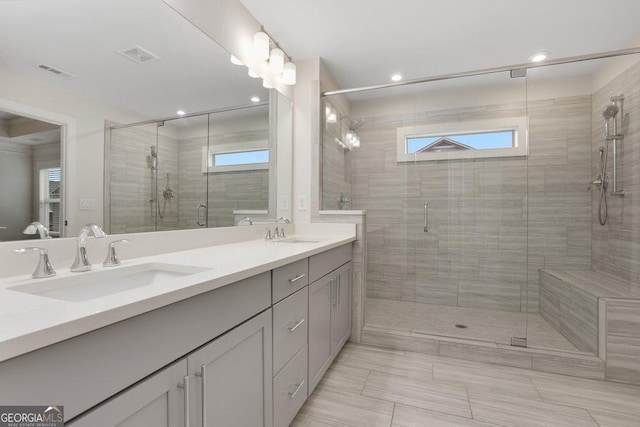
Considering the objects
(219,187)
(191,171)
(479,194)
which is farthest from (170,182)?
(479,194)

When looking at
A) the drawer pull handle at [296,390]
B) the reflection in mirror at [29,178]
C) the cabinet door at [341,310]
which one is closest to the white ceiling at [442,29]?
the reflection in mirror at [29,178]

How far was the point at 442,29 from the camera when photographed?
2.17 m

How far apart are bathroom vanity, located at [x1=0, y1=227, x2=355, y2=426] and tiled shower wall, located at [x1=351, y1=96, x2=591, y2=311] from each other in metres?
1.73

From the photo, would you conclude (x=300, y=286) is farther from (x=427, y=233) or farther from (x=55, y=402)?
(x=427, y=233)

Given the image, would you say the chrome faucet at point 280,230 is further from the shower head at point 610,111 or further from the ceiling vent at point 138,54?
the shower head at point 610,111

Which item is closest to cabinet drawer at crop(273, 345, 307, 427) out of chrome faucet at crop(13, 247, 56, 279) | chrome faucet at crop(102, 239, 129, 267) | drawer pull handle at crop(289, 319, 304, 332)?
drawer pull handle at crop(289, 319, 304, 332)

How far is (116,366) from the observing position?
59 cm

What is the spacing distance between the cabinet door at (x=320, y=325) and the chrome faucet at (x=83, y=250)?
3.09 ft

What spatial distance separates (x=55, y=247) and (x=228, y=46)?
1466 mm

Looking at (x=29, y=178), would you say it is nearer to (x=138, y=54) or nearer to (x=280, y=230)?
(x=138, y=54)

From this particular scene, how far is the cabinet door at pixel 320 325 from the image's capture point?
1549 mm

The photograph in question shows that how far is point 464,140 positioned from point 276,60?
1923mm

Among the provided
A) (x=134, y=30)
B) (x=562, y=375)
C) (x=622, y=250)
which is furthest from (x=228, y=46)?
(x=622, y=250)

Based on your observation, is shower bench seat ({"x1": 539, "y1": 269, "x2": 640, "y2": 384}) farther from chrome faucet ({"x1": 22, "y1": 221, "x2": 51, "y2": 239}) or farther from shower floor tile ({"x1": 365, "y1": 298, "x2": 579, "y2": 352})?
chrome faucet ({"x1": 22, "y1": 221, "x2": 51, "y2": 239})
